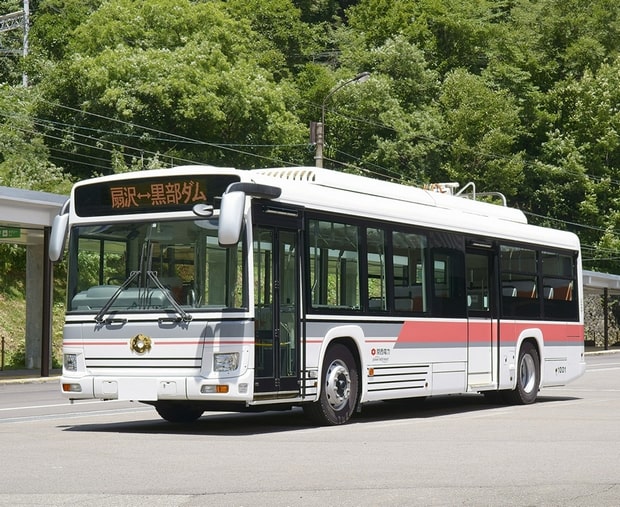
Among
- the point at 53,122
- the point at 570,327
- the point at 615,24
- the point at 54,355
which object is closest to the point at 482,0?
the point at 615,24

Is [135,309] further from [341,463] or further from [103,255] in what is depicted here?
[341,463]

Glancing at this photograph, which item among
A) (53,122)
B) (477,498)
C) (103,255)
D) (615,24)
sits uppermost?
(615,24)

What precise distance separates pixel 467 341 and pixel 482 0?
67269 millimetres

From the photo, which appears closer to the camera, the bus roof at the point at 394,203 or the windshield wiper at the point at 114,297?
the windshield wiper at the point at 114,297

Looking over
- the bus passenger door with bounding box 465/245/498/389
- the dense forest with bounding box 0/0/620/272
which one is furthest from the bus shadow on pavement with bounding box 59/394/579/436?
the dense forest with bounding box 0/0/620/272

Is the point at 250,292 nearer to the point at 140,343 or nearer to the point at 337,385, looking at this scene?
the point at 140,343

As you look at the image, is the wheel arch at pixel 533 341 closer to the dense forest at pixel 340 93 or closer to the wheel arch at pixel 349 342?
the wheel arch at pixel 349 342

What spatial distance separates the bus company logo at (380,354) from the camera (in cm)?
1662

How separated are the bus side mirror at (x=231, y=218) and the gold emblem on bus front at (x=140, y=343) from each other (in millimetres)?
1591

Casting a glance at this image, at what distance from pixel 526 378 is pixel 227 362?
8.56 metres

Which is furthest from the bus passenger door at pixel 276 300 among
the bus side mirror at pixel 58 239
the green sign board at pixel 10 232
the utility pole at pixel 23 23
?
the utility pole at pixel 23 23

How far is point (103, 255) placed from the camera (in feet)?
49.9

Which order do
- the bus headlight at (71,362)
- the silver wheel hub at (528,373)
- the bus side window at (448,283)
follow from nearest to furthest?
the bus headlight at (71,362), the bus side window at (448,283), the silver wheel hub at (528,373)

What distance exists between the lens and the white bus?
14359 millimetres
